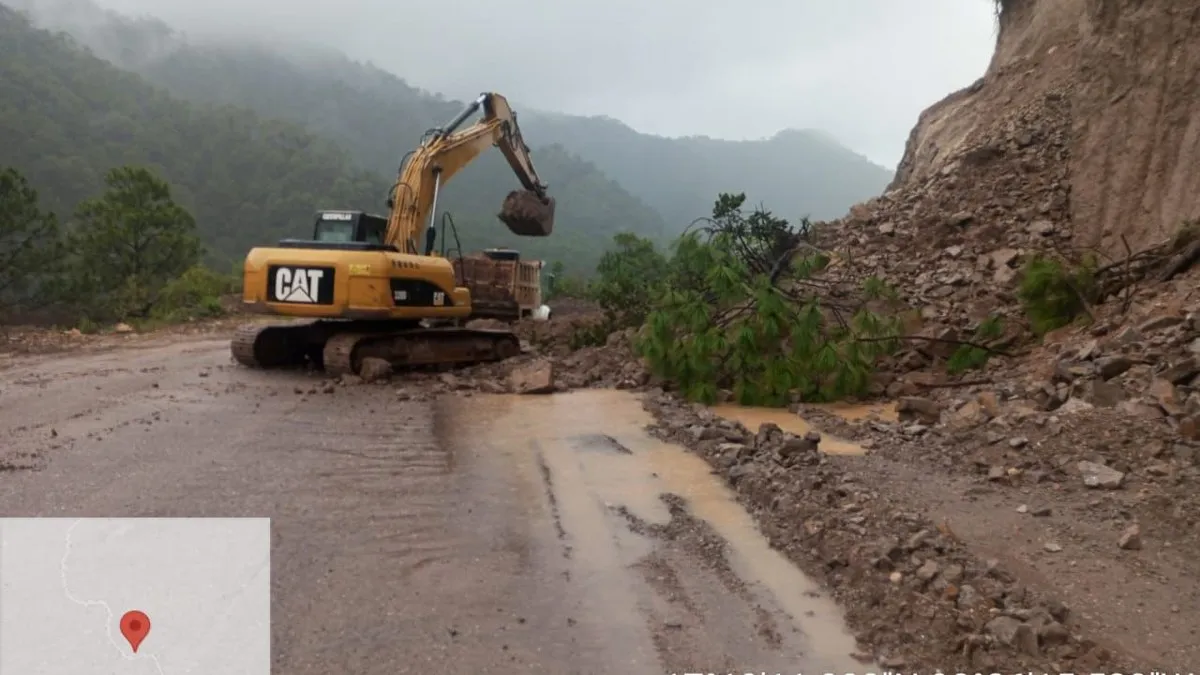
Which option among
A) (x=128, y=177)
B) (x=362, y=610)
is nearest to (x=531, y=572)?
(x=362, y=610)

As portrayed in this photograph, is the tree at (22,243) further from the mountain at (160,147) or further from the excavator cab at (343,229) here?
the mountain at (160,147)

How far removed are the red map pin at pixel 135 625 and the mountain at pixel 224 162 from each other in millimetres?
44010

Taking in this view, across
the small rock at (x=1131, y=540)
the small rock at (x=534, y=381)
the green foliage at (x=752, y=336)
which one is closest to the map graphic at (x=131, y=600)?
the small rock at (x=1131, y=540)

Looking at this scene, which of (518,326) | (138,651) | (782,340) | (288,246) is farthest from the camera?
(518,326)

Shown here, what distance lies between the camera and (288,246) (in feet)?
34.1

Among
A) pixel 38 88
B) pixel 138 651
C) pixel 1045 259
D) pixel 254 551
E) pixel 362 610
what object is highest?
pixel 38 88

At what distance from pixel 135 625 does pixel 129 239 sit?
23.3m

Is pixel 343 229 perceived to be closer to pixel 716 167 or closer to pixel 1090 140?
pixel 1090 140

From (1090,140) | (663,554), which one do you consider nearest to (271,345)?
(663,554)

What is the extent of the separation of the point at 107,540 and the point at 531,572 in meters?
2.21

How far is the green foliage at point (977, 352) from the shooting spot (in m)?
8.72

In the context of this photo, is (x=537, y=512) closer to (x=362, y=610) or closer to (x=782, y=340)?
(x=362, y=610)

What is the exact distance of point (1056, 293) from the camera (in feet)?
28.6

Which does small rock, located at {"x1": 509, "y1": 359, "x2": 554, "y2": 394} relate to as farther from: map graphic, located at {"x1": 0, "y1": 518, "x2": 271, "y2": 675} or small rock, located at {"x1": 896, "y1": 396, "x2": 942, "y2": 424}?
map graphic, located at {"x1": 0, "y1": 518, "x2": 271, "y2": 675}
